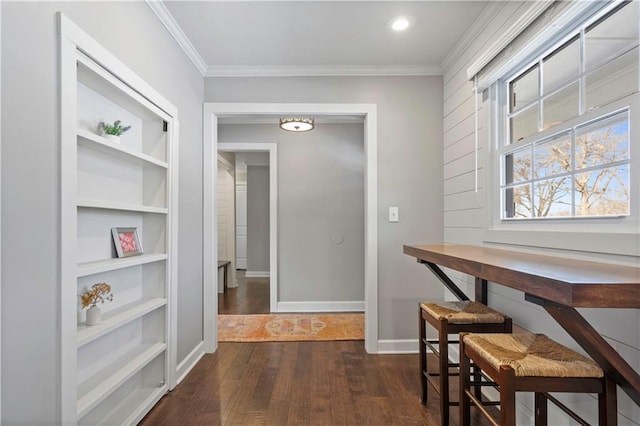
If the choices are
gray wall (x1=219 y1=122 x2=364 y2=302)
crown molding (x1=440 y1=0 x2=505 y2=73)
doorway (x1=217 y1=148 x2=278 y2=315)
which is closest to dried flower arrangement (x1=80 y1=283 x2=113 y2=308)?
gray wall (x1=219 y1=122 x2=364 y2=302)

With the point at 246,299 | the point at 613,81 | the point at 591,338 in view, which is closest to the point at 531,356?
the point at 591,338

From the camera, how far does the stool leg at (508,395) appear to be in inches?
42.0

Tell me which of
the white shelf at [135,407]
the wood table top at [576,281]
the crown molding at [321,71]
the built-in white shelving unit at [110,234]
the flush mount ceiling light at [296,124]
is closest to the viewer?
the wood table top at [576,281]

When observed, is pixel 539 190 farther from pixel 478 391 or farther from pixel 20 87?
pixel 20 87

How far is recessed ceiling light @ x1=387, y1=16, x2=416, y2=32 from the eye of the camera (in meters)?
2.08

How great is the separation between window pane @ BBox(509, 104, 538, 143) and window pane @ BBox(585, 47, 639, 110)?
1.19 feet

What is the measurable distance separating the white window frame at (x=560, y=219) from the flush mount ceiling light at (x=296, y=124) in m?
2.02

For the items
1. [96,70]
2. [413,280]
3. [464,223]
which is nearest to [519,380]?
[464,223]

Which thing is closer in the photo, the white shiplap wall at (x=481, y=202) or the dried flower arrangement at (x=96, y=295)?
the white shiplap wall at (x=481, y=202)

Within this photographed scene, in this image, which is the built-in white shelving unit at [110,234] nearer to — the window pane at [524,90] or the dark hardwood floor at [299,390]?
the dark hardwood floor at [299,390]

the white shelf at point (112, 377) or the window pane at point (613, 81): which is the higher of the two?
the window pane at point (613, 81)

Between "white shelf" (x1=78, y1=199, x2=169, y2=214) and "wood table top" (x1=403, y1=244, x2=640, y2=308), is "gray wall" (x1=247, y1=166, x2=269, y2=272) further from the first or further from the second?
"wood table top" (x1=403, y1=244, x2=640, y2=308)

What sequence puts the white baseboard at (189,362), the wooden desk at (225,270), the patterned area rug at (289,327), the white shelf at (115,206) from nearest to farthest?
1. the white shelf at (115,206)
2. the white baseboard at (189,362)
3. the patterned area rug at (289,327)
4. the wooden desk at (225,270)

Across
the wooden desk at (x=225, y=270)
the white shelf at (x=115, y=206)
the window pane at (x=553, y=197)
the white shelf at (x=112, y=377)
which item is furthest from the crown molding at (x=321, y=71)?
the wooden desk at (x=225, y=270)
